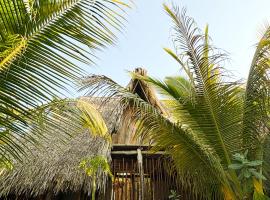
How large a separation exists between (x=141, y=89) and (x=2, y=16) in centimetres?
492

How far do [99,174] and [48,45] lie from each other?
4.51 m

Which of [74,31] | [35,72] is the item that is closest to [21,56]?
[35,72]

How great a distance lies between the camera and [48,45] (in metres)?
2.05

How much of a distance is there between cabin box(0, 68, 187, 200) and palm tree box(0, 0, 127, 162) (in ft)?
13.3

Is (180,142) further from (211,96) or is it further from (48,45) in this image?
(48,45)

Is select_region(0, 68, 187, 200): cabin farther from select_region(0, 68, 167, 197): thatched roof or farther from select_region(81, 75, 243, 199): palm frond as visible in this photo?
select_region(81, 75, 243, 199): palm frond

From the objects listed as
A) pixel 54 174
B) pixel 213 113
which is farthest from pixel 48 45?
pixel 54 174

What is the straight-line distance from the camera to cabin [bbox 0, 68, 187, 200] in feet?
21.1

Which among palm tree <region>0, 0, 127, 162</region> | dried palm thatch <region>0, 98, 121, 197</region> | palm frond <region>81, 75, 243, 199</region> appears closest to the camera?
palm tree <region>0, 0, 127, 162</region>

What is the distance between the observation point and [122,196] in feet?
22.9

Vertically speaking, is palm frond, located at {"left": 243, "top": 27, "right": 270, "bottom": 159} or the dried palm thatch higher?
palm frond, located at {"left": 243, "top": 27, "right": 270, "bottom": 159}

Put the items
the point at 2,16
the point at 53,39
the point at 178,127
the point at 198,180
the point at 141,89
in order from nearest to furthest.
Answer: the point at 2,16 < the point at 53,39 < the point at 178,127 < the point at 198,180 < the point at 141,89

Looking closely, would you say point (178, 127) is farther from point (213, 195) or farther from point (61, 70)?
point (61, 70)

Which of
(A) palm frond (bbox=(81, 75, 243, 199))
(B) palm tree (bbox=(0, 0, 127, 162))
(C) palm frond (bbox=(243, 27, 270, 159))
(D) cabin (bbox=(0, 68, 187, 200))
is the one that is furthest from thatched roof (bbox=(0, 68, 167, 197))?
(B) palm tree (bbox=(0, 0, 127, 162))
